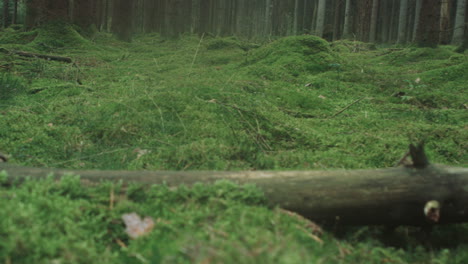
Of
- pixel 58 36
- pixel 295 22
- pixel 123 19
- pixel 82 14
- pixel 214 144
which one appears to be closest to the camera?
pixel 214 144

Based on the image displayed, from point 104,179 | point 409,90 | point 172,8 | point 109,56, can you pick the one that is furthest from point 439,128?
point 172,8

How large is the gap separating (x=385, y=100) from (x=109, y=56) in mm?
6233

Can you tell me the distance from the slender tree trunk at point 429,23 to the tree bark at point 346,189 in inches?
382

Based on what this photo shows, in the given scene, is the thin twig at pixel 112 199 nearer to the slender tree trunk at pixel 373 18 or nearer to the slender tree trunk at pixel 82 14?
the slender tree trunk at pixel 82 14

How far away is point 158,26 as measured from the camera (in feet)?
69.9

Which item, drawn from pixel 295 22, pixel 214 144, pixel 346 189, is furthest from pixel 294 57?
pixel 295 22

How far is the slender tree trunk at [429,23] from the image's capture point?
388 inches

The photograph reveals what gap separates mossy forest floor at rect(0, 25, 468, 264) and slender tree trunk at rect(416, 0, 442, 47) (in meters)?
3.03

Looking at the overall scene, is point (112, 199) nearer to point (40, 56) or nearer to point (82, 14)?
point (40, 56)

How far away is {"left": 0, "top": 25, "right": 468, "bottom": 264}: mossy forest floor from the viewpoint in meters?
1.29

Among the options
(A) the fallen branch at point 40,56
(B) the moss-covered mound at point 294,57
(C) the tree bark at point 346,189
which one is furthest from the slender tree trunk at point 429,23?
(C) the tree bark at point 346,189

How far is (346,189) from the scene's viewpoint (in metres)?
1.73

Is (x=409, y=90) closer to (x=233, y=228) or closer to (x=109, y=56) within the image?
(x=233, y=228)

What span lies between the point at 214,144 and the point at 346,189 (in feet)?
4.34
